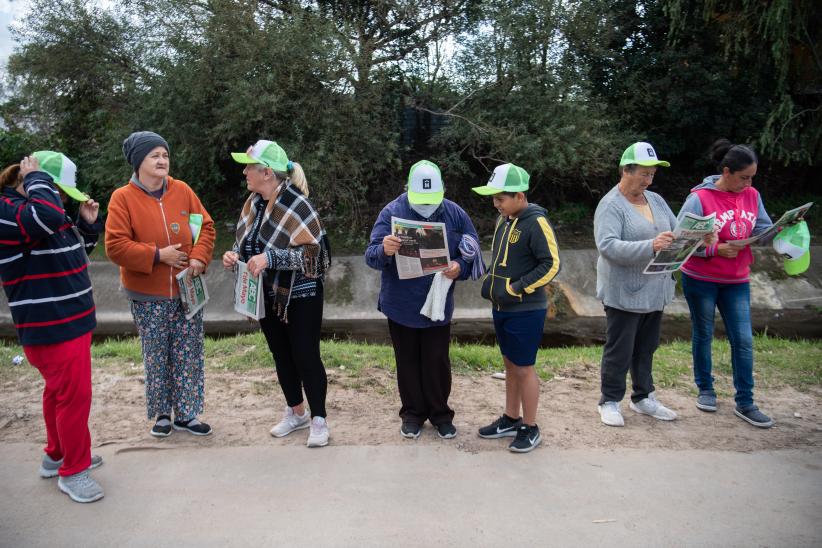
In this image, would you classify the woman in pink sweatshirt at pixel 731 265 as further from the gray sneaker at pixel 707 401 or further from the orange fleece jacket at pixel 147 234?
the orange fleece jacket at pixel 147 234

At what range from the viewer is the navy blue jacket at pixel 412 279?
160 inches

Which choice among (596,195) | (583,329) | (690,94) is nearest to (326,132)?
(583,329)

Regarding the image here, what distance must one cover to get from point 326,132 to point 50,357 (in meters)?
10.3

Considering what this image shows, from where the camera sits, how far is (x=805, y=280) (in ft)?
40.6

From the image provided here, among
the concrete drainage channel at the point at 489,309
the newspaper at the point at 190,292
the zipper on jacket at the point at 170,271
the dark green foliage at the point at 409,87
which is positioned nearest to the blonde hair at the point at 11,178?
the zipper on jacket at the point at 170,271

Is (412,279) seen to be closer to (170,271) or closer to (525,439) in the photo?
(525,439)

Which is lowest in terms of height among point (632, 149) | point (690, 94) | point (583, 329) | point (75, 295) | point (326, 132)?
point (583, 329)

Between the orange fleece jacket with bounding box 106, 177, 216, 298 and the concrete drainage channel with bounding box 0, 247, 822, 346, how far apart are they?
6.19 meters

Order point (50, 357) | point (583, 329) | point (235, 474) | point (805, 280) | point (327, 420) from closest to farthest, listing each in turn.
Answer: point (50, 357) < point (235, 474) < point (327, 420) < point (583, 329) < point (805, 280)

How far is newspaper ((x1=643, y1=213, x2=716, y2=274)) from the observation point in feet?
13.2

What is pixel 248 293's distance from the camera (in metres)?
4.07

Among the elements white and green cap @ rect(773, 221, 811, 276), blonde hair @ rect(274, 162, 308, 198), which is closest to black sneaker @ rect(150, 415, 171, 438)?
blonde hair @ rect(274, 162, 308, 198)

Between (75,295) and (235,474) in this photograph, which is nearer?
(75,295)

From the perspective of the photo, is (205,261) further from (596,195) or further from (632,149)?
(596,195)
